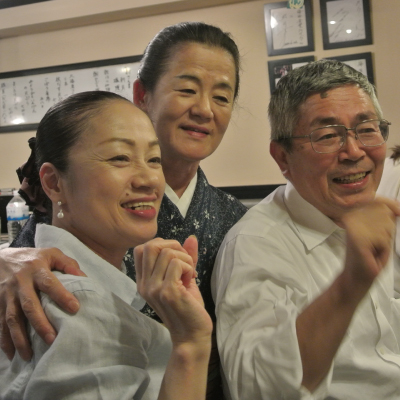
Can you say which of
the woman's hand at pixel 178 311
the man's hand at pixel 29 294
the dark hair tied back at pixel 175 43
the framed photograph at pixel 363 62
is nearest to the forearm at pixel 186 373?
the woman's hand at pixel 178 311

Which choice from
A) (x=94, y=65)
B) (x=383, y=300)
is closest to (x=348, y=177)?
(x=383, y=300)

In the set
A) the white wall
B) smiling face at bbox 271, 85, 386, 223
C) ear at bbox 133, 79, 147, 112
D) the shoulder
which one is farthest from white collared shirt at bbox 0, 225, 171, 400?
the white wall

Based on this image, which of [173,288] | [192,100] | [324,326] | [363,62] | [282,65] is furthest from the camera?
[282,65]

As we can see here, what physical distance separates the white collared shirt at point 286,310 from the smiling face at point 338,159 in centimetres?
6

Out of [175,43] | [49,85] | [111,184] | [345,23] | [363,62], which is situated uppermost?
[345,23]

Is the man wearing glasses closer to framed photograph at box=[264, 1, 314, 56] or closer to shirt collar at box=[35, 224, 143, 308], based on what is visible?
shirt collar at box=[35, 224, 143, 308]

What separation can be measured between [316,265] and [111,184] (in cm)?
63

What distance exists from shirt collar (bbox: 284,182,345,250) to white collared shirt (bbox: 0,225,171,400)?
1.76 ft

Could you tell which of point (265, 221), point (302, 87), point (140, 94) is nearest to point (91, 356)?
point (265, 221)

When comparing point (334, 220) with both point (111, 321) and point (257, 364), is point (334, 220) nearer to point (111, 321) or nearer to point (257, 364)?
point (257, 364)

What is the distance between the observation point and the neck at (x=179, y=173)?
1627 millimetres

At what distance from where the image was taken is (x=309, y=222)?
134 cm

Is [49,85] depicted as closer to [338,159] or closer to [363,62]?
[363,62]

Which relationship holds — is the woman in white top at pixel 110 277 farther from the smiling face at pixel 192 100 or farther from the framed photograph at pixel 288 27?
the framed photograph at pixel 288 27
